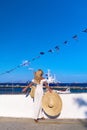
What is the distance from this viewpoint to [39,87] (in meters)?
9.83

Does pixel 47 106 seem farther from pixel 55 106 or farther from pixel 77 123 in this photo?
pixel 77 123

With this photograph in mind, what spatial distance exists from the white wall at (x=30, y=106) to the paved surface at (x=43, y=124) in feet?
1.01

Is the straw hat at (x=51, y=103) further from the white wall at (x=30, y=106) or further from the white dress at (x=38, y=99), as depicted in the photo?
the white dress at (x=38, y=99)

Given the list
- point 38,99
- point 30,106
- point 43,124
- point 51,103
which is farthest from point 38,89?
point 43,124

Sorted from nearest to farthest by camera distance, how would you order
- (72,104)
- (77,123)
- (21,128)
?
(21,128), (77,123), (72,104)

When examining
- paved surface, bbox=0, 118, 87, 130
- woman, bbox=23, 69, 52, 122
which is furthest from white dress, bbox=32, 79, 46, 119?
paved surface, bbox=0, 118, 87, 130

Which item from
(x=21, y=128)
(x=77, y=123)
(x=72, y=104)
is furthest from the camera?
(x=72, y=104)

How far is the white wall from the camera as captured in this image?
10086mm

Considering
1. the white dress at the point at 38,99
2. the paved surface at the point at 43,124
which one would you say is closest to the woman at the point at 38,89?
the white dress at the point at 38,99

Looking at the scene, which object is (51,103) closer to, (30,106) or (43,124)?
(30,106)

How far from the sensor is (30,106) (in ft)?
34.2

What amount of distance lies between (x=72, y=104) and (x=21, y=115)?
153 centimetres

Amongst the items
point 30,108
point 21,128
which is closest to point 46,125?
point 21,128

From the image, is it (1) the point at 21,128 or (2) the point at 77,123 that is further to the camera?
(2) the point at 77,123
